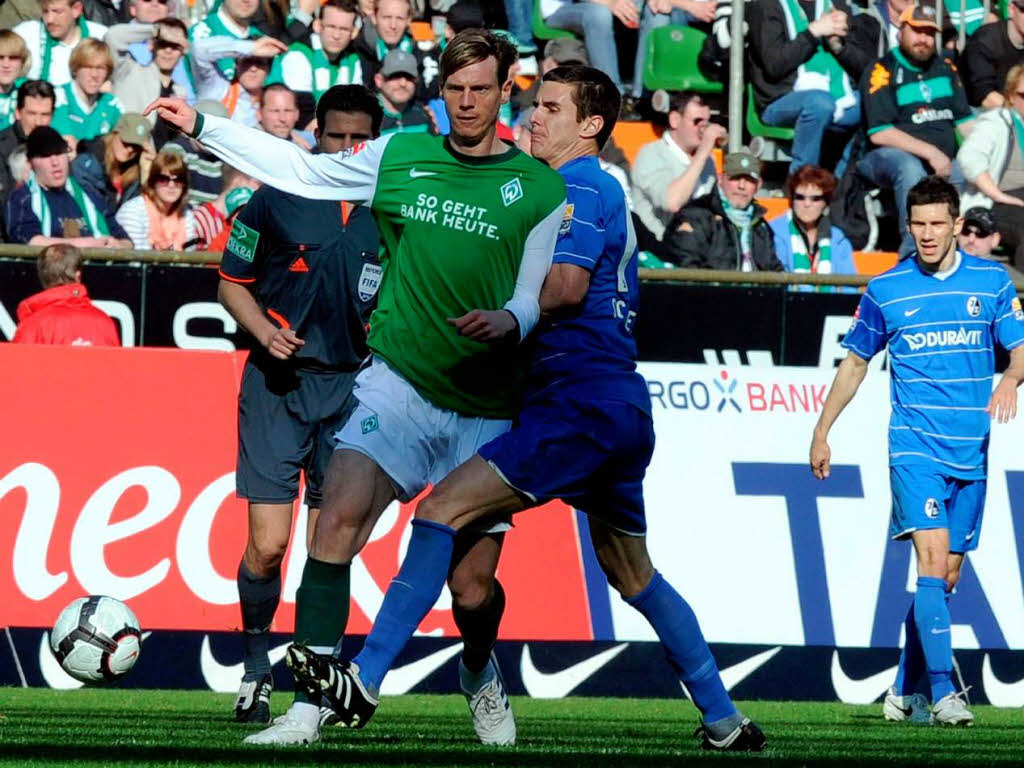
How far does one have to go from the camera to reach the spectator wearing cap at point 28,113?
44.4ft

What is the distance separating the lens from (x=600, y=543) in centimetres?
691

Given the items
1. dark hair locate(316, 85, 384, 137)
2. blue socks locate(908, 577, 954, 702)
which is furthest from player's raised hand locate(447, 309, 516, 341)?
blue socks locate(908, 577, 954, 702)

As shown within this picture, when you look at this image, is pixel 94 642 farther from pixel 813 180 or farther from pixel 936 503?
pixel 813 180

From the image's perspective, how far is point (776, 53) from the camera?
16.2 meters

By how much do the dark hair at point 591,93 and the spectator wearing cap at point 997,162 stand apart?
8813 millimetres

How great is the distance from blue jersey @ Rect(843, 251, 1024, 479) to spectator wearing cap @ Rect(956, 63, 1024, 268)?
5480mm

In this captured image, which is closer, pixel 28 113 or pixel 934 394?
pixel 934 394

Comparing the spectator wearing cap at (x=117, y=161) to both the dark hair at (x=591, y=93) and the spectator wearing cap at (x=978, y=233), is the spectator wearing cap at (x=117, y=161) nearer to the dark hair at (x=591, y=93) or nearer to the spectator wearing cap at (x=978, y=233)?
the spectator wearing cap at (x=978, y=233)

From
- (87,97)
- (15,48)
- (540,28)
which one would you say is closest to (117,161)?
(87,97)

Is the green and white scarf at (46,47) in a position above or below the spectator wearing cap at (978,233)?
above

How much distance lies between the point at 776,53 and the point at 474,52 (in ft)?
33.6

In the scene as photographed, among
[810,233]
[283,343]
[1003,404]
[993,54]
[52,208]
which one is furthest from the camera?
[993,54]

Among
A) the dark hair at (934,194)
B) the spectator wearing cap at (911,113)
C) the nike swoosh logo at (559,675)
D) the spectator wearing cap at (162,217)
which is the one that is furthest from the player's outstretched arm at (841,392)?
the spectator wearing cap at (911,113)

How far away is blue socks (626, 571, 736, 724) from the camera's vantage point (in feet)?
22.8
